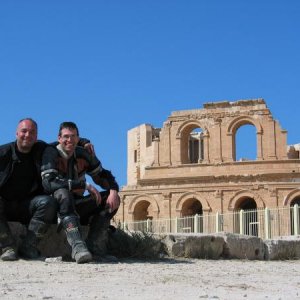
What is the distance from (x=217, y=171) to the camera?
3494 centimetres

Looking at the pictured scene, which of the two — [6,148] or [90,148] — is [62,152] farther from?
[6,148]

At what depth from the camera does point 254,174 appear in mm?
33812

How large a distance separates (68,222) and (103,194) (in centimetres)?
76

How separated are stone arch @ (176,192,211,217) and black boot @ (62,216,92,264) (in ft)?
93.7

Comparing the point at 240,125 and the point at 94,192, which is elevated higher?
the point at 240,125

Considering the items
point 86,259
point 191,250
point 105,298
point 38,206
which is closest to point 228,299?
point 105,298

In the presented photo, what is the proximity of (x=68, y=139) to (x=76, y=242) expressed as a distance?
1.15m

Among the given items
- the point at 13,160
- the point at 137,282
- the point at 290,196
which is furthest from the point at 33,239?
the point at 290,196

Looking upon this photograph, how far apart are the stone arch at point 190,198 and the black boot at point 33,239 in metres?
28.3

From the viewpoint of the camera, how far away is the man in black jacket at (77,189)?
587cm

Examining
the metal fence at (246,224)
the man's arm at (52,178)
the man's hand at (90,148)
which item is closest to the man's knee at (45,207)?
the man's arm at (52,178)

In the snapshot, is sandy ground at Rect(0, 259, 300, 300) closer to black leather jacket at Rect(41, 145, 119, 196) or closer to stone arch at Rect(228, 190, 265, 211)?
black leather jacket at Rect(41, 145, 119, 196)

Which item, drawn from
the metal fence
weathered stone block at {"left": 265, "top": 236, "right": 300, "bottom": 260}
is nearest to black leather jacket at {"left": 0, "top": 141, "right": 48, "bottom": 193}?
weathered stone block at {"left": 265, "top": 236, "right": 300, "bottom": 260}

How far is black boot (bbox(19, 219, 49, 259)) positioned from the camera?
600cm
